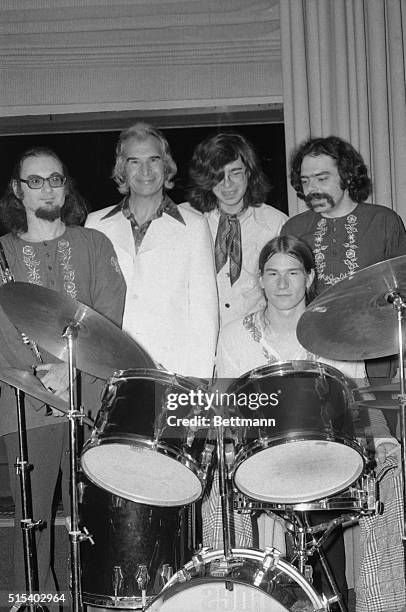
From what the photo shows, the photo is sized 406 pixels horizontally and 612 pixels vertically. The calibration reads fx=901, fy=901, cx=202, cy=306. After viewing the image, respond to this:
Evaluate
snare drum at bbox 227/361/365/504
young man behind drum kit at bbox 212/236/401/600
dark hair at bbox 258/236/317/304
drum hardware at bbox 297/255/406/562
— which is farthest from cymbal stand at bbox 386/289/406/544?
dark hair at bbox 258/236/317/304

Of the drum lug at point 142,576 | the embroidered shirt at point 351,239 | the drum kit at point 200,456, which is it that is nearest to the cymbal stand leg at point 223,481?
the drum kit at point 200,456

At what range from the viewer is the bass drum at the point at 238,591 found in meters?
2.03

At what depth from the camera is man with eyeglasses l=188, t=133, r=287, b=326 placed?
115 inches

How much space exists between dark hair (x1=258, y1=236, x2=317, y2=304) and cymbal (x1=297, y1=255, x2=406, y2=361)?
46 centimetres

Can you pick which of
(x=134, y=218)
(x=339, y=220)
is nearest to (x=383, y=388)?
(x=339, y=220)

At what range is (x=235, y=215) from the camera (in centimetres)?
299

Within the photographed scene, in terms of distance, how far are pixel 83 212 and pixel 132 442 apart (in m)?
1.07

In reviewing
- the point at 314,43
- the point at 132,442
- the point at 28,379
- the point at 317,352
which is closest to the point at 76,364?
the point at 28,379

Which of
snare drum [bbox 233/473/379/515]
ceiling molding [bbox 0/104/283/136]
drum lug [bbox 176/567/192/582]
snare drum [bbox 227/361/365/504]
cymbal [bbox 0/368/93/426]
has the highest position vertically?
ceiling molding [bbox 0/104/283/136]

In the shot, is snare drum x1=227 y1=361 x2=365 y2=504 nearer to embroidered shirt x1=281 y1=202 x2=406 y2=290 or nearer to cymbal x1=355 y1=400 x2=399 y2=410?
cymbal x1=355 y1=400 x2=399 y2=410

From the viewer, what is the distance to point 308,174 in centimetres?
302

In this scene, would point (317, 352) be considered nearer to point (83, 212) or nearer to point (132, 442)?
point (132, 442)

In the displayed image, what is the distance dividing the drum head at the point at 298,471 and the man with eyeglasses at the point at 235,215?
76 centimetres

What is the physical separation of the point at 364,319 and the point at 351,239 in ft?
2.30
